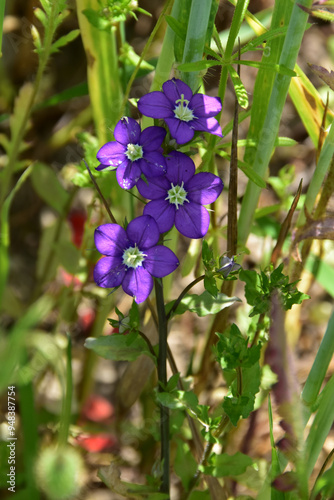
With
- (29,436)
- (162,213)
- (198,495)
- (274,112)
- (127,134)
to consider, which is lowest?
(198,495)

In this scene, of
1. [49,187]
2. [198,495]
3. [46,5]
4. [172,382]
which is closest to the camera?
[172,382]

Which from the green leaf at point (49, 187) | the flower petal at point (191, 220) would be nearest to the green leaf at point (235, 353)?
the flower petal at point (191, 220)

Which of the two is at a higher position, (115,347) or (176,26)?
(176,26)

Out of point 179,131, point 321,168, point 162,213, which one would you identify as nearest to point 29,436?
point 162,213

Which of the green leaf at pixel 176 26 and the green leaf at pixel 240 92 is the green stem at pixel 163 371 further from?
the green leaf at pixel 176 26

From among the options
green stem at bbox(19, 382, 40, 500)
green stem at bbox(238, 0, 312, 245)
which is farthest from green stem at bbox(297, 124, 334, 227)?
green stem at bbox(19, 382, 40, 500)

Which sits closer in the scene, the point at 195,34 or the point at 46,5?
the point at 195,34

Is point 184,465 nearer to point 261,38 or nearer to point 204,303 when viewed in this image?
point 204,303

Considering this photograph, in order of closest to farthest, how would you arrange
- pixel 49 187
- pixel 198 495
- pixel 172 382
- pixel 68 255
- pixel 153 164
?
pixel 153 164 < pixel 172 382 < pixel 198 495 < pixel 68 255 < pixel 49 187

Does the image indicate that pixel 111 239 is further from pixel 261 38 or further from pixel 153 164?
pixel 261 38
